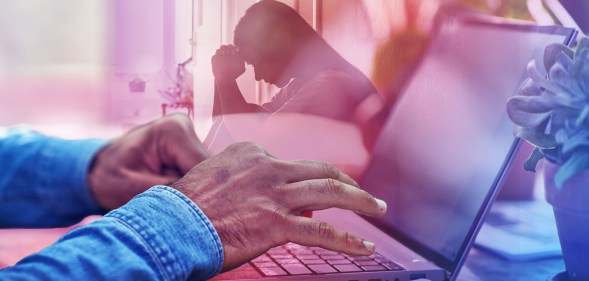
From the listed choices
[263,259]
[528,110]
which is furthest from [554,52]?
[263,259]

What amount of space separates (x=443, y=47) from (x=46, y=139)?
1.77 ft

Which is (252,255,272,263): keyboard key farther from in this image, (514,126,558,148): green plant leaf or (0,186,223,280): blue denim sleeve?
(514,126,558,148): green plant leaf

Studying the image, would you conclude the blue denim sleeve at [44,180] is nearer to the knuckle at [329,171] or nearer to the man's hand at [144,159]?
the man's hand at [144,159]

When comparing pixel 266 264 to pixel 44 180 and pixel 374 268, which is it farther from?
pixel 44 180

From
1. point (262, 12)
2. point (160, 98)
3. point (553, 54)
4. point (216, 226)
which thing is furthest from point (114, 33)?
point (553, 54)

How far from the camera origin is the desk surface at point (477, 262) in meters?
0.67

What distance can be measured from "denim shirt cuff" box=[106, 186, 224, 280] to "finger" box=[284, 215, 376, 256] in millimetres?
76

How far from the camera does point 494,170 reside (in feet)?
2.13

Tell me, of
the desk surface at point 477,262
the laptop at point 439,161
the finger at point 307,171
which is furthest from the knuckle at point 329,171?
the desk surface at point 477,262

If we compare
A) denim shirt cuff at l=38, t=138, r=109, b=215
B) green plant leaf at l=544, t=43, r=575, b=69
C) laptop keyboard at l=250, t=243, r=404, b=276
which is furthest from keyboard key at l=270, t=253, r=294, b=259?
green plant leaf at l=544, t=43, r=575, b=69

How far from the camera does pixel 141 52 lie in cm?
86

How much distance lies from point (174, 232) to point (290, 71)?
1.51ft

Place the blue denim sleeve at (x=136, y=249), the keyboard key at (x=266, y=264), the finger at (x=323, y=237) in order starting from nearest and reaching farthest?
1. the blue denim sleeve at (x=136, y=249)
2. the finger at (x=323, y=237)
3. the keyboard key at (x=266, y=264)

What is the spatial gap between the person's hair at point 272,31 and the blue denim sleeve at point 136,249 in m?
0.43
